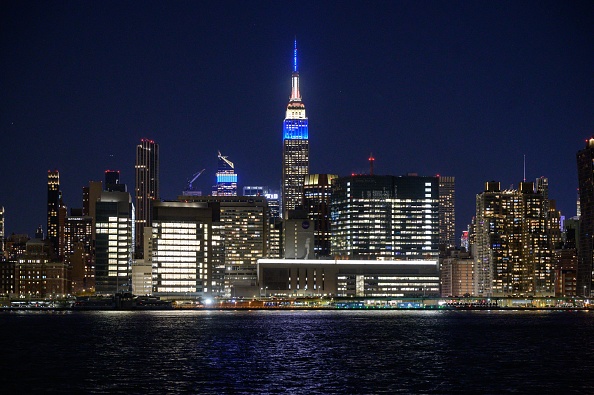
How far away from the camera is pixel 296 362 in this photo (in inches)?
4902

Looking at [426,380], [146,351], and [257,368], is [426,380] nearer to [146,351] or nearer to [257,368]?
[257,368]

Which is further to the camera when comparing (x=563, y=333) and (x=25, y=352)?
(x=563, y=333)

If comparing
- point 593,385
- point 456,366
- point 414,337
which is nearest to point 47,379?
point 456,366

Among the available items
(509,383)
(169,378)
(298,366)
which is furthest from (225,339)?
(509,383)

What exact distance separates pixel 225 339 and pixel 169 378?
198 feet

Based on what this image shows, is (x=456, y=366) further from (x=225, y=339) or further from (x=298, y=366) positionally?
(x=225, y=339)

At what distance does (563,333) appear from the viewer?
188500mm

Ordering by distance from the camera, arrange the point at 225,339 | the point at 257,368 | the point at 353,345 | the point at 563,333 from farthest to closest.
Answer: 1. the point at 563,333
2. the point at 225,339
3. the point at 353,345
4. the point at 257,368

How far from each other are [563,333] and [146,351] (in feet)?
269

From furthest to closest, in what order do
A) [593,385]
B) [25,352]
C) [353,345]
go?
[353,345]
[25,352]
[593,385]

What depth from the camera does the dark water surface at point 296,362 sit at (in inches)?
3944

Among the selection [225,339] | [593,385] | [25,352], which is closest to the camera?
[593,385]

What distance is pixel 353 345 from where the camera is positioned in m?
153

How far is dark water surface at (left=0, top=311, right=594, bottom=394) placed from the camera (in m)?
100
